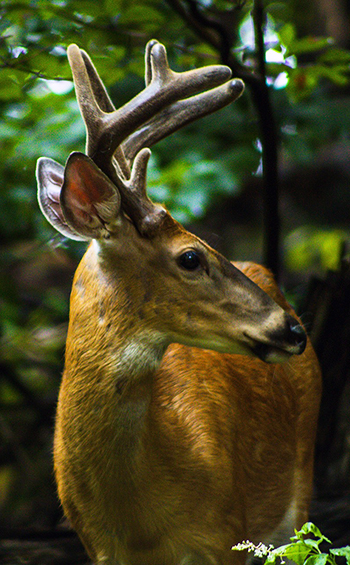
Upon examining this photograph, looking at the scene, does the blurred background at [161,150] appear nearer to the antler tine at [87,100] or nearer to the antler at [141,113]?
the antler at [141,113]

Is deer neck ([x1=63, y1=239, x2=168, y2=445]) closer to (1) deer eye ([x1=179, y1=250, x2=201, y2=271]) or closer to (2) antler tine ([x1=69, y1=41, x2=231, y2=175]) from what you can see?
(1) deer eye ([x1=179, y1=250, x2=201, y2=271])

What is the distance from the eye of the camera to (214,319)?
10.2ft

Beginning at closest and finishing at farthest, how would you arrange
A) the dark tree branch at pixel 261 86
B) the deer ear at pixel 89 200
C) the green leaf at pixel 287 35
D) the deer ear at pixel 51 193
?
the deer ear at pixel 89 200 < the deer ear at pixel 51 193 < the green leaf at pixel 287 35 < the dark tree branch at pixel 261 86

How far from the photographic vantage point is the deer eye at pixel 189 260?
3.12 metres

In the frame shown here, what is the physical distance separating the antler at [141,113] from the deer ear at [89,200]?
0.25 ft

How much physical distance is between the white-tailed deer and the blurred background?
67 centimetres

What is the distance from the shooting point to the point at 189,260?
123 inches

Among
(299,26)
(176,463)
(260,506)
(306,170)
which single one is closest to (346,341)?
(260,506)

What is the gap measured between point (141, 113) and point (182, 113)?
18.1 inches

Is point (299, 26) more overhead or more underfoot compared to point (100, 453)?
more underfoot

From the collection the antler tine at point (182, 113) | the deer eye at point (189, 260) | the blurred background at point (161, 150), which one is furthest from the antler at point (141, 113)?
the blurred background at point (161, 150)

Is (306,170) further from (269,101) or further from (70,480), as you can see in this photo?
(70,480)

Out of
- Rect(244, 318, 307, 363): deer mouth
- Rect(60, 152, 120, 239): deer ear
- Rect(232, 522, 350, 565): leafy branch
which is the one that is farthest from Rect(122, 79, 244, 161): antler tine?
Rect(232, 522, 350, 565): leafy branch

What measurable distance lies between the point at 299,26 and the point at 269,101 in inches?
307
